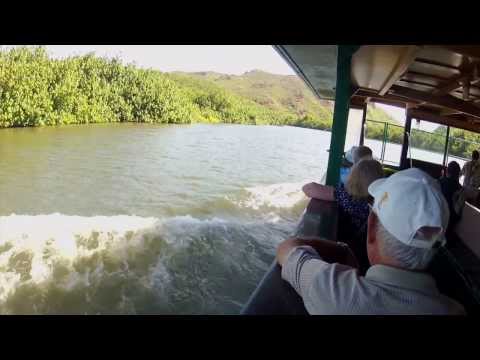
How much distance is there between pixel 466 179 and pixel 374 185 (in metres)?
5.39

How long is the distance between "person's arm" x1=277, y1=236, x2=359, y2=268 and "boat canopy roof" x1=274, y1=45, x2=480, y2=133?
1.48 metres

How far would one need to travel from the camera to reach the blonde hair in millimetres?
2152

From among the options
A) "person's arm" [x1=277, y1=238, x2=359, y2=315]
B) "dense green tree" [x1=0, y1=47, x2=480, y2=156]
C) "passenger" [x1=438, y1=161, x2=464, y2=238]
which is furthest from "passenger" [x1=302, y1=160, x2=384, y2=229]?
"dense green tree" [x1=0, y1=47, x2=480, y2=156]

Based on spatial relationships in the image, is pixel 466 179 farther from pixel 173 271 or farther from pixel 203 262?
pixel 173 271

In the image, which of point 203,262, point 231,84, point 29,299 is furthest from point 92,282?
point 231,84

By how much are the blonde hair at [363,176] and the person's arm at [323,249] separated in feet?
2.75

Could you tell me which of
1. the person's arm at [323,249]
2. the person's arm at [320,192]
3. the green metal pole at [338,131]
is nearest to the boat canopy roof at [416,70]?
the green metal pole at [338,131]

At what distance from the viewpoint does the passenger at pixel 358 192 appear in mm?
2156

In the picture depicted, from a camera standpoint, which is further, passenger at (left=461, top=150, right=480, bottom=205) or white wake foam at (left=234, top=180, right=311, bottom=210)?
white wake foam at (left=234, top=180, right=311, bottom=210)

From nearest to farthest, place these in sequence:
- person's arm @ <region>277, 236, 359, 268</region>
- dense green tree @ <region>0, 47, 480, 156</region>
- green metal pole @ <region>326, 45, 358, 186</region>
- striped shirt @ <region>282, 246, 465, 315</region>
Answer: striped shirt @ <region>282, 246, 465, 315</region> → person's arm @ <region>277, 236, 359, 268</region> → green metal pole @ <region>326, 45, 358, 186</region> → dense green tree @ <region>0, 47, 480, 156</region>

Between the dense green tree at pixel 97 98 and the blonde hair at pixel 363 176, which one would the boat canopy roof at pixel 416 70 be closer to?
the blonde hair at pixel 363 176

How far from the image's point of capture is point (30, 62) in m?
21.7

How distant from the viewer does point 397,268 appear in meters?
0.94

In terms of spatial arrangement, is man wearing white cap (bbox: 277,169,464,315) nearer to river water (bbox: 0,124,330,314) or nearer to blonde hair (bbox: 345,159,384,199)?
blonde hair (bbox: 345,159,384,199)
